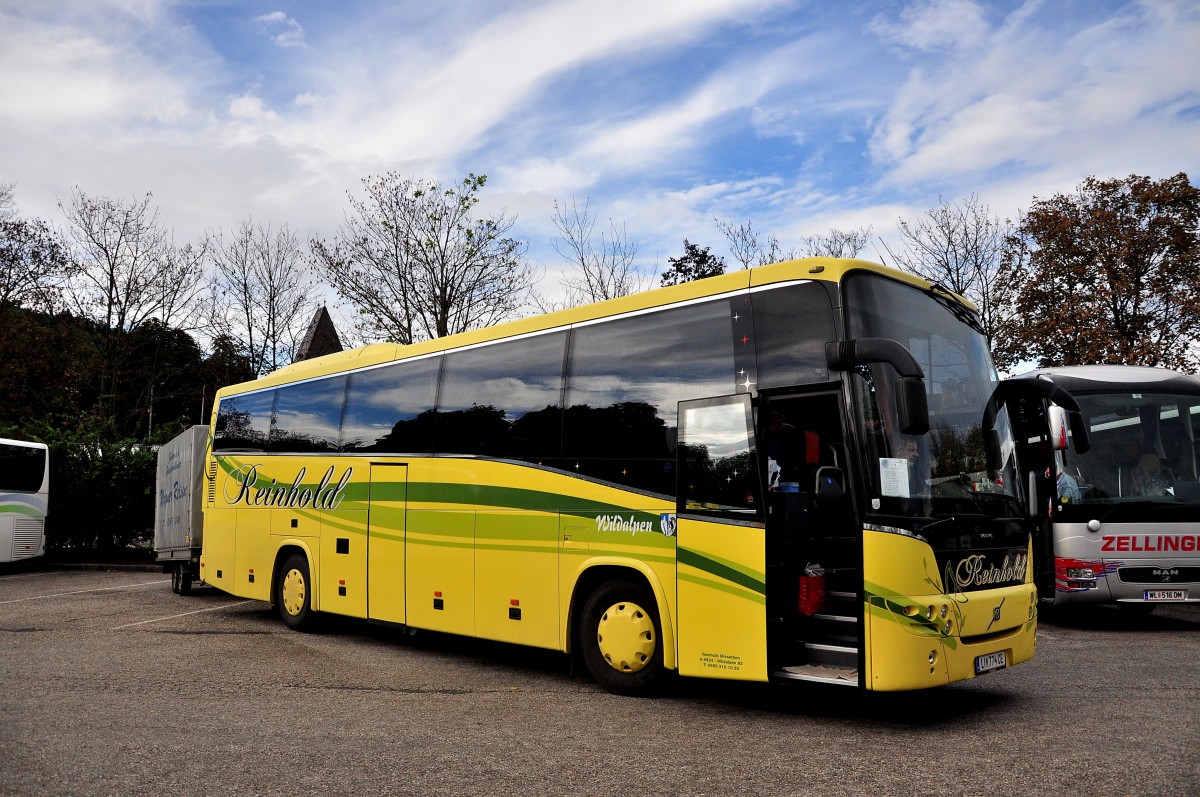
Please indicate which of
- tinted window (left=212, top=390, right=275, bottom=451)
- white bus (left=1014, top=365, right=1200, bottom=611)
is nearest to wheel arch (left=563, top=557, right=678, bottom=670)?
white bus (left=1014, top=365, right=1200, bottom=611)

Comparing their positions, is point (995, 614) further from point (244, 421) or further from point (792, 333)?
point (244, 421)

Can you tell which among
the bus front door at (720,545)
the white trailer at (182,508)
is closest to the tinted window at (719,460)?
the bus front door at (720,545)

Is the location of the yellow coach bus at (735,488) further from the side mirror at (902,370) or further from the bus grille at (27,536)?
the bus grille at (27,536)

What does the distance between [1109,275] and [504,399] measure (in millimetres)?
24841

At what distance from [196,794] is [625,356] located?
456 centimetres

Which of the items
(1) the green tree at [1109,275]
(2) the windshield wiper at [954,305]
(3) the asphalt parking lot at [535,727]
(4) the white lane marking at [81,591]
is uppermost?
(1) the green tree at [1109,275]

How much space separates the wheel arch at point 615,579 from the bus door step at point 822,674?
1001mm

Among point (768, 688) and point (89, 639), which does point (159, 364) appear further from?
point (768, 688)

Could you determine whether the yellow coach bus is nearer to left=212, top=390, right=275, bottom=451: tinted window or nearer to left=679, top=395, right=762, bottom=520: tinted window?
left=679, top=395, right=762, bottom=520: tinted window

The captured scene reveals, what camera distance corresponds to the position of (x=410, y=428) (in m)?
10.4

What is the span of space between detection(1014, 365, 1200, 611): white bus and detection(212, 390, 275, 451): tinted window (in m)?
9.70

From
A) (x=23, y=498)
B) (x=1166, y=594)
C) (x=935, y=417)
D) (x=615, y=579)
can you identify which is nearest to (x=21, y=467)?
(x=23, y=498)

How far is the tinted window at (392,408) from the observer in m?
10.3

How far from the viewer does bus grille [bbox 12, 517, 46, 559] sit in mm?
21438
